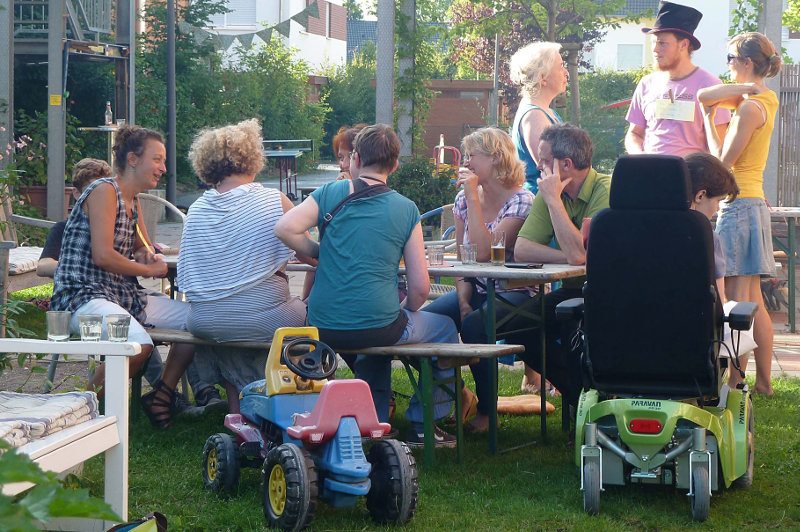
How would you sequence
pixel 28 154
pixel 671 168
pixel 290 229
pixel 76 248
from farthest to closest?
pixel 28 154
pixel 76 248
pixel 290 229
pixel 671 168

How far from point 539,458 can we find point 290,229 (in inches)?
58.6

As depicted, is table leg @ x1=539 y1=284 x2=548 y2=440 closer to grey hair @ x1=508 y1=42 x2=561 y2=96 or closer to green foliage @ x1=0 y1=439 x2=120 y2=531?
grey hair @ x1=508 y1=42 x2=561 y2=96

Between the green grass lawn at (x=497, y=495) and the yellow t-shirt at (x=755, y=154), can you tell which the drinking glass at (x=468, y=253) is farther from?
the yellow t-shirt at (x=755, y=154)

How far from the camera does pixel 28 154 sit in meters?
13.0

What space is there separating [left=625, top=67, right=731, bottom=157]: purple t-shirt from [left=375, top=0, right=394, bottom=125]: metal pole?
4203 mm

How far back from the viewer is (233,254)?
455 cm

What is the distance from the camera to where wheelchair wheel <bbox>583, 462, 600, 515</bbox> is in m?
3.64

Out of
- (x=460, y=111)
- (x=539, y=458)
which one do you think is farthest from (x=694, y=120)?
(x=460, y=111)

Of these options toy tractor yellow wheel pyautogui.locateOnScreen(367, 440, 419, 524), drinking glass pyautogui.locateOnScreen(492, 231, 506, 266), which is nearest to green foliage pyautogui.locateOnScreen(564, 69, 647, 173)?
drinking glass pyautogui.locateOnScreen(492, 231, 506, 266)

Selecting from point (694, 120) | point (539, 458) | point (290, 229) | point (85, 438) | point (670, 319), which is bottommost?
point (539, 458)

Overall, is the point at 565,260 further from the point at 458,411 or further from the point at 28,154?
the point at 28,154

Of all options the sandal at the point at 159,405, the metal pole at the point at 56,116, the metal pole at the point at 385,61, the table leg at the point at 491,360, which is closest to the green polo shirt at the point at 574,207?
the table leg at the point at 491,360

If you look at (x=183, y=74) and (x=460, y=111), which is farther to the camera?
(x=460, y=111)

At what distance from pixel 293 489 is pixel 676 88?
11.9 ft
